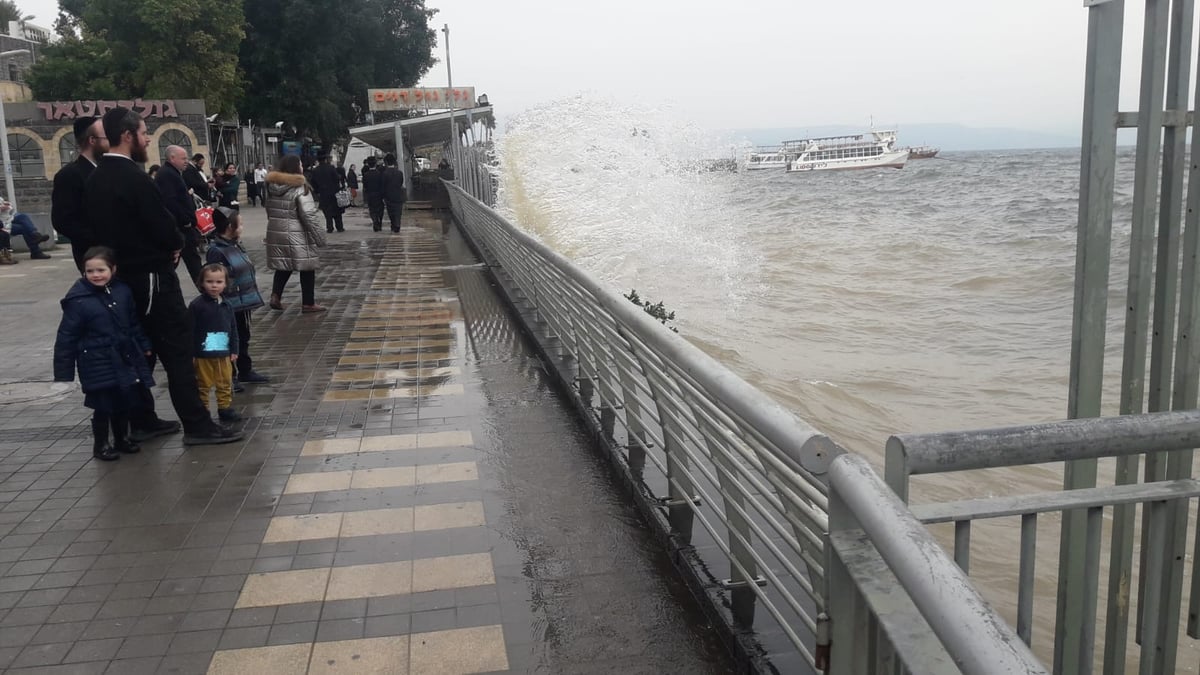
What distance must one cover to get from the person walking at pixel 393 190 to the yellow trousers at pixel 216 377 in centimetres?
1525

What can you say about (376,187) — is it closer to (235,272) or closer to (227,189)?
(227,189)

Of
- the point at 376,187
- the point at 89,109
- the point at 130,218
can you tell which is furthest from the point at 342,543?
the point at 89,109

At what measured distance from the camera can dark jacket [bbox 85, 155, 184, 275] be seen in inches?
214

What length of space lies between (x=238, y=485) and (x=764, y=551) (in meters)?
2.91

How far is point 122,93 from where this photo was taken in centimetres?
3903

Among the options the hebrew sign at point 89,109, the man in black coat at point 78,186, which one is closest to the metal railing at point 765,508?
the man in black coat at point 78,186

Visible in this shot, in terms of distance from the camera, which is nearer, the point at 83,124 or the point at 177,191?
the point at 83,124

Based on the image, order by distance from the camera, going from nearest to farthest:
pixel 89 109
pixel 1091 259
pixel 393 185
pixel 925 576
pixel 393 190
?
pixel 925 576
pixel 1091 259
pixel 393 185
pixel 393 190
pixel 89 109

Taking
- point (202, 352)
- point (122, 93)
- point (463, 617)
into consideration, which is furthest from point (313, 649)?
point (122, 93)

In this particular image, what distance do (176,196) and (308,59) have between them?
34.0m

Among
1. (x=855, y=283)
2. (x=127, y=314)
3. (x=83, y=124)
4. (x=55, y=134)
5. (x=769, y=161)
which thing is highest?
(x=55, y=134)

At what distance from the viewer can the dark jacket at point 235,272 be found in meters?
6.95

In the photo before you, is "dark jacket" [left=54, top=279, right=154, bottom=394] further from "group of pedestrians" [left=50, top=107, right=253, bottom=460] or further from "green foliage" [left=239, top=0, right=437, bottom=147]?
"green foliage" [left=239, top=0, right=437, bottom=147]

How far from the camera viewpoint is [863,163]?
93250 millimetres
